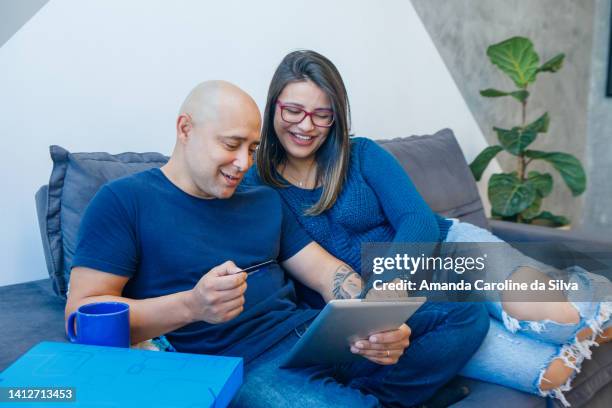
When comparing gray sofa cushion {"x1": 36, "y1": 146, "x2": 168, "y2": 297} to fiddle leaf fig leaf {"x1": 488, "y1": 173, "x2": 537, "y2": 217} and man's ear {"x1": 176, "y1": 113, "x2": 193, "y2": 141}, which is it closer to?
man's ear {"x1": 176, "y1": 113, "x2": 193, "y2": 141}

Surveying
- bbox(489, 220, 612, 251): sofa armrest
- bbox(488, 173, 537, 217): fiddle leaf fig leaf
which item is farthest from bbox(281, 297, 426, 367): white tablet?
bbox(488, 173, 537, 217): fiddle leaf fig leaf

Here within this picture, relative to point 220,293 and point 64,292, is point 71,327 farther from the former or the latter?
point 64,292

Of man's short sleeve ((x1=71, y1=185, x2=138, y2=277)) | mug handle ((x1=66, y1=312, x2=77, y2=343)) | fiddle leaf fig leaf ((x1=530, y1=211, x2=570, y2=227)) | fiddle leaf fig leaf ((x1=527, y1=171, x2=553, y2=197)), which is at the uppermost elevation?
man's short sleeve ((x1=71, y1=185, x2=138, y2=277))

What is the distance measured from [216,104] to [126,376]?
631 mm

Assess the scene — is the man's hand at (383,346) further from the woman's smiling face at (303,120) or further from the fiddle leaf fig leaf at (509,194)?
the fiddle leaf fig leaf at (509,194)

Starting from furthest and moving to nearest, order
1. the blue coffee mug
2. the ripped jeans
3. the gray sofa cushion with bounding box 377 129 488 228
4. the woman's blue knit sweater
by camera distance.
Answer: the gray sofa cushion with bounding box 377 129 488 228 → the woman's blue knit sweater → the ripped jeans → the blue coffee mug

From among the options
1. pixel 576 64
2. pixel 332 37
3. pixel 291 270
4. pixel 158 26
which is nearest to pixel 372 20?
pixel 332 37

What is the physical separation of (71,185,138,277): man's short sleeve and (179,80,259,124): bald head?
0.25 meters

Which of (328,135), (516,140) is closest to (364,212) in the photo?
(328,135)

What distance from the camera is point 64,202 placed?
5.04 ft

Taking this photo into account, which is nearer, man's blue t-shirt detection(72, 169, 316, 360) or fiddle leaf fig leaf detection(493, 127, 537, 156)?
man's blue t-shirt detection(72, 169, 316, 360)

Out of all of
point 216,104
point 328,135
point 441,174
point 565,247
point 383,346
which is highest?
point 216,104

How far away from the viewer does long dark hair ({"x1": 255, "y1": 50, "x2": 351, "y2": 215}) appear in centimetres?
169

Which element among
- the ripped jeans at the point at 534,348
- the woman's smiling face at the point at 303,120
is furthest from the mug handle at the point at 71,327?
the ripped jeans at the point at 534,348
